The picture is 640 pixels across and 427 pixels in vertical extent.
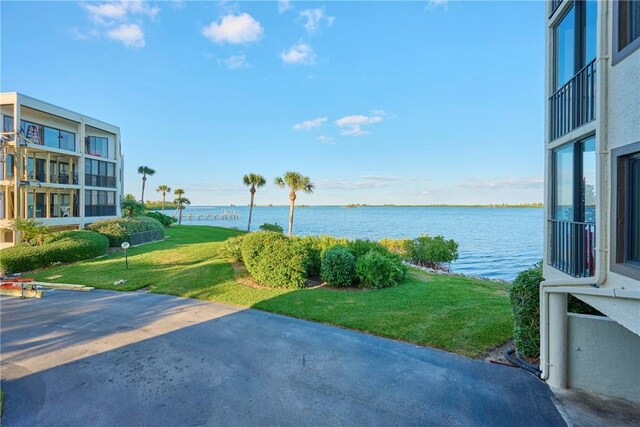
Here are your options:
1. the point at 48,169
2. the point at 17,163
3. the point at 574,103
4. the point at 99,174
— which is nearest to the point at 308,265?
the point at 574,103

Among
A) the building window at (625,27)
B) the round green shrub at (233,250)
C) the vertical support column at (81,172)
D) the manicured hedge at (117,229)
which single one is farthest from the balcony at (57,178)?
the building window at (625,27)

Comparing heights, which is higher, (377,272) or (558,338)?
(558,338)

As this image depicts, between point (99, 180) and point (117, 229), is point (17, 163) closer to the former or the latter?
point (117, 229)

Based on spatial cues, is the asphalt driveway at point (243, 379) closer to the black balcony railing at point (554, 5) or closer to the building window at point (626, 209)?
the building window at point (626, 209)

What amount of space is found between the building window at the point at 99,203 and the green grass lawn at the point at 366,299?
35.4ft

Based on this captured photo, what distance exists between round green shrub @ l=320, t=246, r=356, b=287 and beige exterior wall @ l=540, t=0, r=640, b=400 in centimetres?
696

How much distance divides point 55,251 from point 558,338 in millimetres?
21046

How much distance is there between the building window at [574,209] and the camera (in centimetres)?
480

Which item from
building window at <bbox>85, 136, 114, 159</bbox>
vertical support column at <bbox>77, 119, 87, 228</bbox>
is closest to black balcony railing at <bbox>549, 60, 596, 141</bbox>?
vertical support column at <bbox>77, 119, 87, 228</bbox>

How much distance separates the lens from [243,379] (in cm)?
567

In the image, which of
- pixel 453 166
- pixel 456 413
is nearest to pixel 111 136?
pixel 456 413

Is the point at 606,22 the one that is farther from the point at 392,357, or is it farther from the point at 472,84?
the point at 472,84

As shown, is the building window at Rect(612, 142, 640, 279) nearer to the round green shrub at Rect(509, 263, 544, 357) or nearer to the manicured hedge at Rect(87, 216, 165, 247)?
the round green shrub at Rect(509, 263, 544, 357)

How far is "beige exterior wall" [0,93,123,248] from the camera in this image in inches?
Answer: 752
